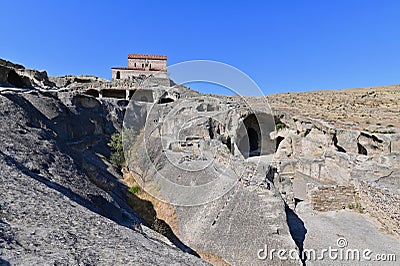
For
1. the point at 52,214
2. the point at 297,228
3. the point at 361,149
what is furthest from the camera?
the point at 361,149

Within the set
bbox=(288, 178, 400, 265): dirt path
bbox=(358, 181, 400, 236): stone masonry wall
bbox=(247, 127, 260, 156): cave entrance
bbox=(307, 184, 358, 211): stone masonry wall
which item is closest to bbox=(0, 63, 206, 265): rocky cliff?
bbox=(288, 178, 400, 265): dirt path

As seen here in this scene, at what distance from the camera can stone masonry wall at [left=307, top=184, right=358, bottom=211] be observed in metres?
10.6

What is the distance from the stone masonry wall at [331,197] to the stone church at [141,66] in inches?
1154

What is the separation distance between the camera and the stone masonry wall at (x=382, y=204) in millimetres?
8461

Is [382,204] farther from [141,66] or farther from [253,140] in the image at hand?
[141,66]

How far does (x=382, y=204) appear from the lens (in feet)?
30.2

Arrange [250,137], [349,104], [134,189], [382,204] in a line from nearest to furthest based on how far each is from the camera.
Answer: [382,204]
[134,189]
[250,137]
[349,104]

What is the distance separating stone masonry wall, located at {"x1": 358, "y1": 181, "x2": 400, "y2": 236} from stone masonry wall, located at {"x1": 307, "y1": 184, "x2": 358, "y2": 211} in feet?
1.33

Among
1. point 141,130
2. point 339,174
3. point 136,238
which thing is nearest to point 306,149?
point 339,174

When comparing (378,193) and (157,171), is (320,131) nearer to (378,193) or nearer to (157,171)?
(378,193)

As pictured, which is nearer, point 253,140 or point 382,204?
point 382,204

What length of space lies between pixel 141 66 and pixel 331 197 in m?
33.4

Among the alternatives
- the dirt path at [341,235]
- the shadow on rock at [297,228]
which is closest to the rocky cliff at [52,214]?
the shadow on rock at [297,228]

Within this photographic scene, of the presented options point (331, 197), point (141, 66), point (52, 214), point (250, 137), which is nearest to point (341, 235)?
point (331, 197)
